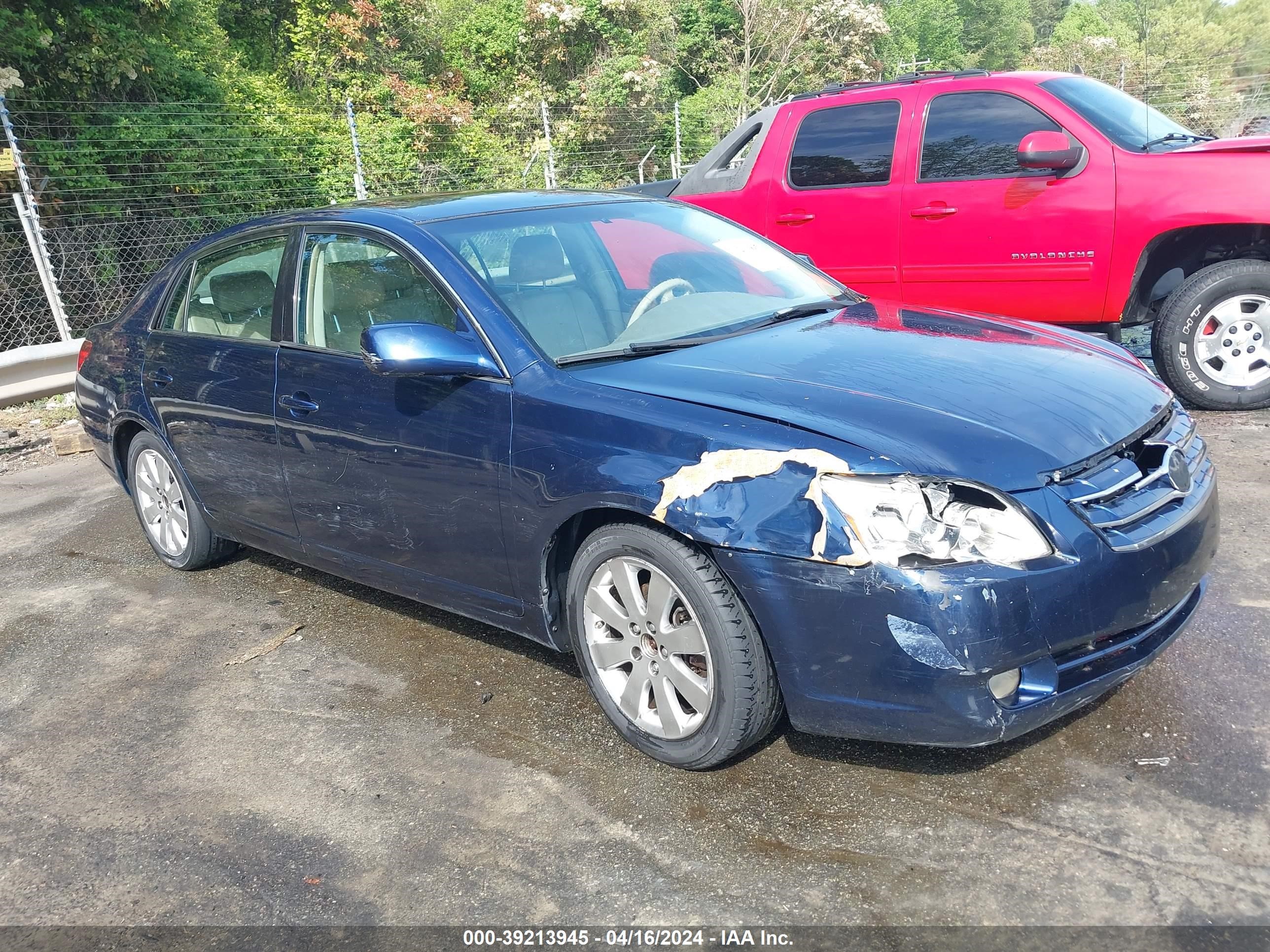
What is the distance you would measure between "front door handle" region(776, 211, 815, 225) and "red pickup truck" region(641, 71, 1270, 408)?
12mm

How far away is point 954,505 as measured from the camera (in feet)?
8.51

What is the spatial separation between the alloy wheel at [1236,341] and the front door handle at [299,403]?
4733 mm

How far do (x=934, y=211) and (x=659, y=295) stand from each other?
339cm

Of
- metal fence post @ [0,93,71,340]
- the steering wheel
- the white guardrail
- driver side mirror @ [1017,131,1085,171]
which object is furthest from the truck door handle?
metal fence post @ [0,93,71,340]

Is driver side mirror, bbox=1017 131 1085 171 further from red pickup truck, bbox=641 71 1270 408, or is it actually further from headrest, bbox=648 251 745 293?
headrest, bbox=648 251 745 293

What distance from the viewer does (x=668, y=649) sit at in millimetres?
2961

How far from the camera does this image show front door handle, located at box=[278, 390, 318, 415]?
3.86 metres

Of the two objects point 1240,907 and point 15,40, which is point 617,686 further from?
point 15,40

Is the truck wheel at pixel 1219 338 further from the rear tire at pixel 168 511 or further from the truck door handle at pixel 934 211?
the rear tire at pixel 168 511

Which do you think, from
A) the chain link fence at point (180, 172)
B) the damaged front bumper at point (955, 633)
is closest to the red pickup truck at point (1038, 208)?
the chain link fence at point (180, 172)

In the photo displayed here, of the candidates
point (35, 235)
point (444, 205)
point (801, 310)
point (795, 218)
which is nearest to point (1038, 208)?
point (795, 218)

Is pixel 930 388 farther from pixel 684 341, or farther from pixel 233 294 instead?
pixel 233 294

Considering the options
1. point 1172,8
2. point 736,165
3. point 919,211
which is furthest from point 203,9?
point 1172,8

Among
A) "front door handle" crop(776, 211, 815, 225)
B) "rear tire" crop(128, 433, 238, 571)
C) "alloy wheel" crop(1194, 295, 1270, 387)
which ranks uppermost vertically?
"front door handle" crop(776, 211, 815, 225)
